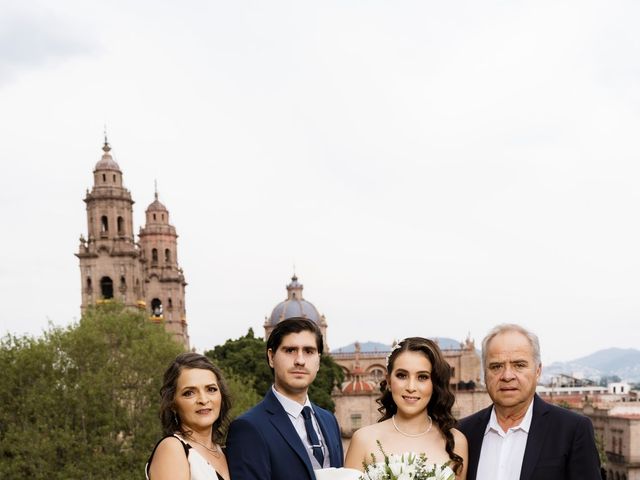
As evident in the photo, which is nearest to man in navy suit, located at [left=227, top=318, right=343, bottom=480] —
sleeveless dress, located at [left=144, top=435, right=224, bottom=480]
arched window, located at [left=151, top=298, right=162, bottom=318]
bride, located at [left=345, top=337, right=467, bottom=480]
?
sleeveless dress, located at [left=144, top=435, right=224, bottom=480]

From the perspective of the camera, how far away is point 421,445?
6738mm

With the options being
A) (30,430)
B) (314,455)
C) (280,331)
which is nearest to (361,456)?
(314,455)

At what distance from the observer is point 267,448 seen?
6230 millimetres

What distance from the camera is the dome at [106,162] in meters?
55.6

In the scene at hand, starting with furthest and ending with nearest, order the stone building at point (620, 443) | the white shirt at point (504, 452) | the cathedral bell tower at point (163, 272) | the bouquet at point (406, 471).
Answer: the cathedral bell tower at point (163, 272)
the stone building at point (620, 443)
the white shirt at point (504, 452)
the bouquet at point (406, 471)

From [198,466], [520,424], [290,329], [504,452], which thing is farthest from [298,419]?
[520,424]

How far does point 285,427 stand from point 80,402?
22.7 meters

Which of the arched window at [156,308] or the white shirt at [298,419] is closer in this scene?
the white shirt at [298,419]

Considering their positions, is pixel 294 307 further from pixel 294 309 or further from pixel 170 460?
pixel 170 460

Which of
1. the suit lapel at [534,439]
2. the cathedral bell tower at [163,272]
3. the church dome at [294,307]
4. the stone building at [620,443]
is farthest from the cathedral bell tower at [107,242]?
the suit lapel at [534,439]

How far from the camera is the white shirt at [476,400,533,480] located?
21.1 feet

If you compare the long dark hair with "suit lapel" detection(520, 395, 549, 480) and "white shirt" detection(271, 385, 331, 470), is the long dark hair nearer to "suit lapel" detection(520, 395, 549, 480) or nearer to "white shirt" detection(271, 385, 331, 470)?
"white shirt" detection(271, 385, 331, 470)

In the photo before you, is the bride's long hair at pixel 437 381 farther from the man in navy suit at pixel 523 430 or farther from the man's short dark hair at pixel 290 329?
the man's short dark hair at pixel 290 329

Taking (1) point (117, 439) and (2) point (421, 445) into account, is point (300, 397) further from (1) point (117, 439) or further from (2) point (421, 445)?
(1) point (117, 439)
